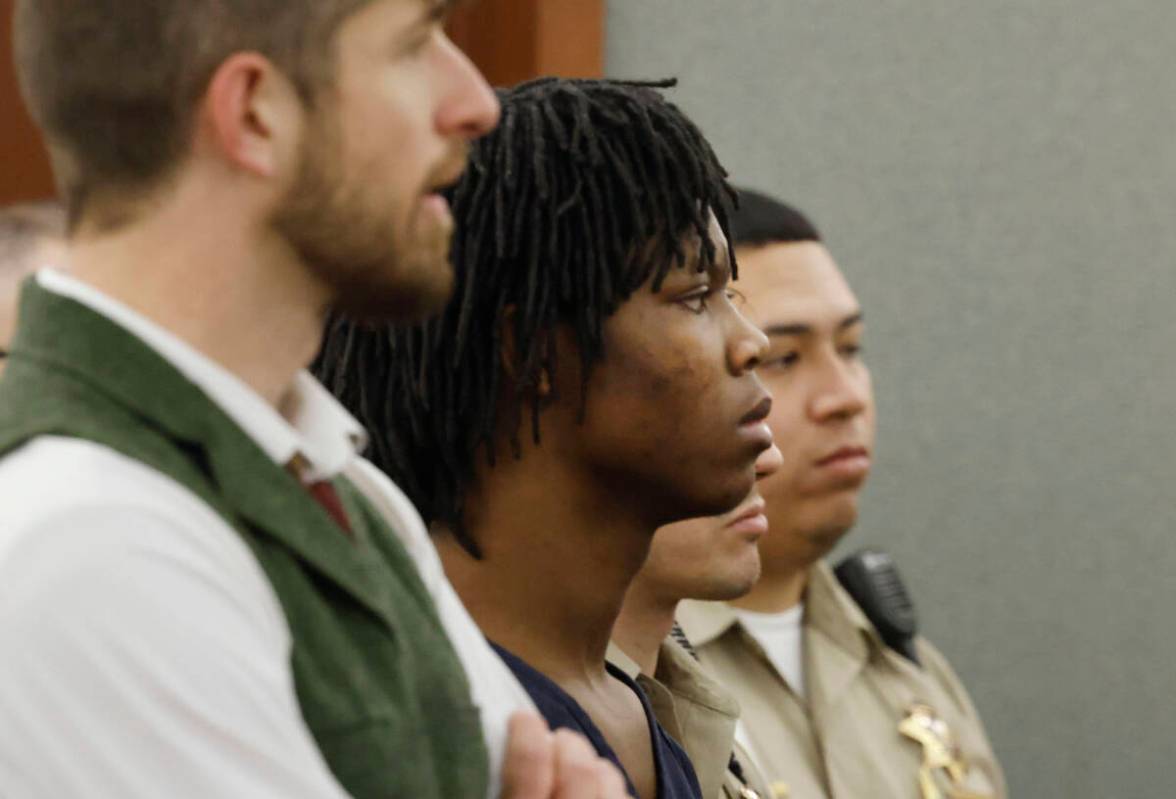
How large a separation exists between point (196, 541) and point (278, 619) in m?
0.05

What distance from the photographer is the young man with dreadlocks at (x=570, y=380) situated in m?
1.37

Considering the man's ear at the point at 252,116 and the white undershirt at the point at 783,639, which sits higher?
the man's ear at the point at 252,116

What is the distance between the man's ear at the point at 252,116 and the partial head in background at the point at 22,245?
43.2 inches

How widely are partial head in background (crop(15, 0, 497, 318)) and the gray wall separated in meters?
2.63

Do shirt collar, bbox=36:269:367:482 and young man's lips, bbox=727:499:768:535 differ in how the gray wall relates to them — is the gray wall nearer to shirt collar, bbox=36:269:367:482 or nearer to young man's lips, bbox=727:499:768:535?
young man's lips, bbox=727:499:768:535

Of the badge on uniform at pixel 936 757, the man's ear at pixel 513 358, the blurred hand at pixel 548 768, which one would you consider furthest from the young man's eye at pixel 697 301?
the badge on uniform at pixel 936 757

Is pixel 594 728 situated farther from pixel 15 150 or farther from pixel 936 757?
pixel 15 150

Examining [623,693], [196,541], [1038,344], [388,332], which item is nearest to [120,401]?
[196,541]

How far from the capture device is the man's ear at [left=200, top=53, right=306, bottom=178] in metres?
0.87

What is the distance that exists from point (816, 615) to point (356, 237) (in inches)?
66.1

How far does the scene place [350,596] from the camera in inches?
33.7

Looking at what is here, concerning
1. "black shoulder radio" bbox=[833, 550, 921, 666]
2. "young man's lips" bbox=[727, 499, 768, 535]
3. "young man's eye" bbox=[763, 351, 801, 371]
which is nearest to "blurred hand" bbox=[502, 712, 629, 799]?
"young man's lips" bbox=[727, 499, 768, 535]

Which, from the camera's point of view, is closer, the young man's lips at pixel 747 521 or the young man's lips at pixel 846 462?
the young man's lips at pixel 747 521

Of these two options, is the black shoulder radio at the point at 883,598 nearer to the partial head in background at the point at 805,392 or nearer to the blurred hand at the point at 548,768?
the partial head in background at the point at 805,392
